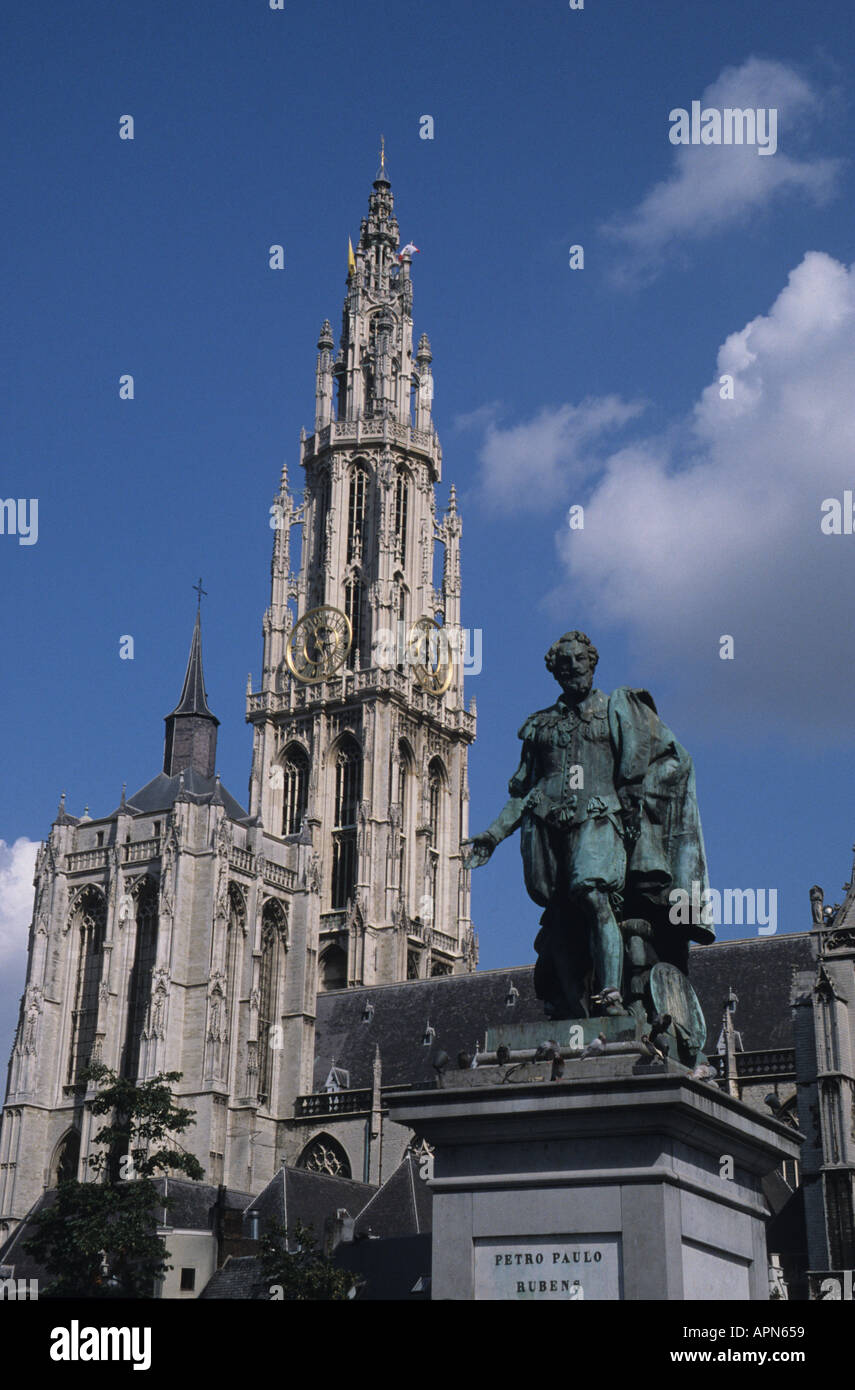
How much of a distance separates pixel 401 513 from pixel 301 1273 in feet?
168

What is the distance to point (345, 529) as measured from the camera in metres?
84.4

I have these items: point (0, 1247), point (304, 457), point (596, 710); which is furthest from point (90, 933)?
point (596, 710)

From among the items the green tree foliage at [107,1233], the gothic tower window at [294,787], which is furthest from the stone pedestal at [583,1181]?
the gothic tower window at [294,787]

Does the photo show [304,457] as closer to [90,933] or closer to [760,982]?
[90,933]

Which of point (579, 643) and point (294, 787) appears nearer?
point (579, 643)

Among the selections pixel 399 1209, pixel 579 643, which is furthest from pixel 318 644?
pixel 579 643

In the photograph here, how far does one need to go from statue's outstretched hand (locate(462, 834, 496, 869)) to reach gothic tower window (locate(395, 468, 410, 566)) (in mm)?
71912

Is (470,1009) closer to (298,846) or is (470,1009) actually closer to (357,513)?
(298,846)

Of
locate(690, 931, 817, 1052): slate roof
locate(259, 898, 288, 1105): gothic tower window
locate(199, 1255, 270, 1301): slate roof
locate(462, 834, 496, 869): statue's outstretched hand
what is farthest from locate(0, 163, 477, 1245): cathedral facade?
locate(462, 834, 496, 869): statue's outstretched hand

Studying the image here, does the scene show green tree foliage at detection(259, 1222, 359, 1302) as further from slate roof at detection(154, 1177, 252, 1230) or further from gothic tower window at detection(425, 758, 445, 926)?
gothic tower window at detection(425, 758, 445, 926)

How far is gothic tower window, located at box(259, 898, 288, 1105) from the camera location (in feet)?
208

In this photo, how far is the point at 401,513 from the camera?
8475 centimetres

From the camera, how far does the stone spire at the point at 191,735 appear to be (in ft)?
229
